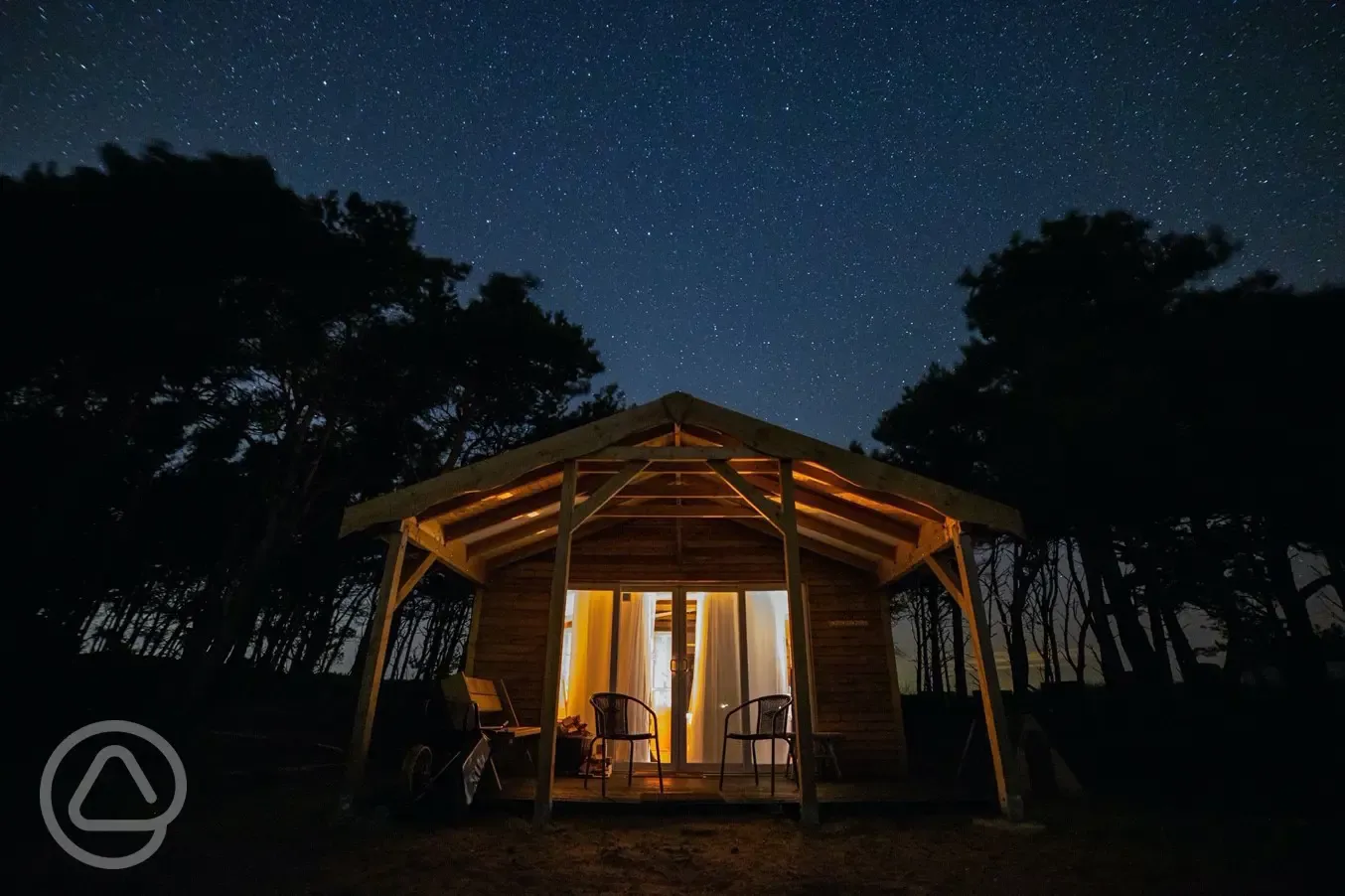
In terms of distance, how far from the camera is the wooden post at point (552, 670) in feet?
14.0

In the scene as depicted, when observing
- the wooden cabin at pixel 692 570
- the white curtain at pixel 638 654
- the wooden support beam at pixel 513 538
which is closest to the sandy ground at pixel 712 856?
the wooden cabin at pixel 692 570

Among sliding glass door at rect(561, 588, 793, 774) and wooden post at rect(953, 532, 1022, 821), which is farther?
sliding glass door at rect(561, 588, 793, 774)

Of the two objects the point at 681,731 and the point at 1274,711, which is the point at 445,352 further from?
the point at 1274,711

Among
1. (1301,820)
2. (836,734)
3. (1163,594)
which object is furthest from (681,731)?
(1163,594)

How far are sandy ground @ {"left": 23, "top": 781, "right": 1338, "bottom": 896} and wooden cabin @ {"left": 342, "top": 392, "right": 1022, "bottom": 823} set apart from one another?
0.44 metres

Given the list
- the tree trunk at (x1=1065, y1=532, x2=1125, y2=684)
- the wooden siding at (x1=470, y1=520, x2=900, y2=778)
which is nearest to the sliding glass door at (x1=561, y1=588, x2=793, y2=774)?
the wooden siding at (x1=470, y1=520, x2=900, y2=778)

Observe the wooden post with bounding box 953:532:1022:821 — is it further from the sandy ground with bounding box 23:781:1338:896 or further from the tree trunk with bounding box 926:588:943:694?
the tree trunk with bounding box 926:588:943:694

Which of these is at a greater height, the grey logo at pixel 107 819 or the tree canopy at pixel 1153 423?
the tree canopy at pixel 1153 423

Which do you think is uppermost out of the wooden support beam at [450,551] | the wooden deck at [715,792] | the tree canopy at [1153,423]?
the tree canopy at [1153,423]

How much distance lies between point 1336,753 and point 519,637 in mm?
8866

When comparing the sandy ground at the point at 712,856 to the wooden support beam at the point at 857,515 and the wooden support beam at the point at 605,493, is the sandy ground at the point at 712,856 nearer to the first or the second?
the wooden support beam at the point at 605,493

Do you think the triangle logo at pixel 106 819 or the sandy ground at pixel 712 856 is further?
the triangle logo at pixel 106 819

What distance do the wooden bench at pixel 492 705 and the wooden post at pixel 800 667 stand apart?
199cm

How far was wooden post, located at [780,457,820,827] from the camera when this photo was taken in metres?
4.32
